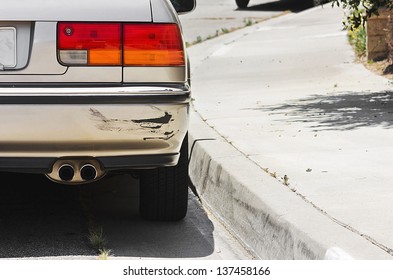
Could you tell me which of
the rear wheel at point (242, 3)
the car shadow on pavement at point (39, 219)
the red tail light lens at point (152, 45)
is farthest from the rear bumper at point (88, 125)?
the rear wheel at point (242, 3)

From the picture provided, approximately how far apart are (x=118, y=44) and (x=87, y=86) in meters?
0.26

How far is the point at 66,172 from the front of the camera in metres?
5.44

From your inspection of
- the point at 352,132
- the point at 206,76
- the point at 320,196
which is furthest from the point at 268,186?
the point at 206,76

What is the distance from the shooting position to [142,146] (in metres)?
5.42

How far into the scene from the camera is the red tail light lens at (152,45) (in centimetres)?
539

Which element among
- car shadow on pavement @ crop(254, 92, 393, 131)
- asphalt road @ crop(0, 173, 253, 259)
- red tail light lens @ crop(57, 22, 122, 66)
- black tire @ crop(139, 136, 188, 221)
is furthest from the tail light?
car shadow on pavement @ crop(254, 92, 393, 131)

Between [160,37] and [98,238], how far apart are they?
1.10m

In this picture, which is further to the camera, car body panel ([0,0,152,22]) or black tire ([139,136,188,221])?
black tire ([139,136,188,221])

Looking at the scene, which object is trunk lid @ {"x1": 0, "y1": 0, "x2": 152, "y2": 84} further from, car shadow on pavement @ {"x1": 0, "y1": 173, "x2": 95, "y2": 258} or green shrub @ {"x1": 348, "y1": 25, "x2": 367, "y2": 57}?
green shrub @ {"x1": 348, "y1": 25, "x2": 367, "y2": 57}

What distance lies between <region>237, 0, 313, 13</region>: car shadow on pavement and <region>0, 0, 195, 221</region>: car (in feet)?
63.5

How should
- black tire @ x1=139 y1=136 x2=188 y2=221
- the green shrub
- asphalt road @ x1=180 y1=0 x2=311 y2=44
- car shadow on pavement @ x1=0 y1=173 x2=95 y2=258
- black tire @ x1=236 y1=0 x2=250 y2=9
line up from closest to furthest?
car shadow on pavement @ x1=0 y1=173 x2=95 y2=258
black tire @ x1=139 y1=136 x2=188 y2=221
the green shrub
asphalt road @ x1=180 y1=0 x2=311 y2=44
black tire @ x1=236 y1=0 x2=250 y2=9

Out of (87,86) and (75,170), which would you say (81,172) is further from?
(87,86)

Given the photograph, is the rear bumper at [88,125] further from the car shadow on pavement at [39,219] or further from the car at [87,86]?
the car shadow on pavement at [39,219]

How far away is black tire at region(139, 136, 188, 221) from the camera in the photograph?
6051 millimetres
